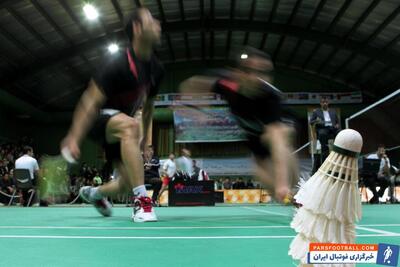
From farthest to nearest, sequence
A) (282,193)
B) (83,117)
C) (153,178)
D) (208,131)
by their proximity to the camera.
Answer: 1. (208,131)
2. (153,178)
3. (83,117)
4. (282,193)

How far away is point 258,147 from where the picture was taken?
324 cm

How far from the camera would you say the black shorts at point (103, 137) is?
2.92 meters

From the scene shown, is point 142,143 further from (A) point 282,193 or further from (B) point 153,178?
(B) point 153,178

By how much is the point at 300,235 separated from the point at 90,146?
78.5 feet

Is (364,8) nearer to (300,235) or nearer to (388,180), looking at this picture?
(388,180)

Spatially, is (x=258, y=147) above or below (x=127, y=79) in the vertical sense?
below

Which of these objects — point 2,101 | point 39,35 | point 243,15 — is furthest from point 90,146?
point 243,15

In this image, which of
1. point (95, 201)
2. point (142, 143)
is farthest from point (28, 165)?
point (142, 143)

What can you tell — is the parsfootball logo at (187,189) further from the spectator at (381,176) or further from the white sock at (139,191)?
the white sock at (139,191)

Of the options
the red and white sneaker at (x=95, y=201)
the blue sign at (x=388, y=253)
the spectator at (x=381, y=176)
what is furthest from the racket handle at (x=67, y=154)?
the spectator at (x=381, y=176)

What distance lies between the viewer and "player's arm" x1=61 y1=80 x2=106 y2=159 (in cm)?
196

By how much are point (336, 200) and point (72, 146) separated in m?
1.40

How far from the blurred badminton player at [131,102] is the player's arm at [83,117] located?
38 cm

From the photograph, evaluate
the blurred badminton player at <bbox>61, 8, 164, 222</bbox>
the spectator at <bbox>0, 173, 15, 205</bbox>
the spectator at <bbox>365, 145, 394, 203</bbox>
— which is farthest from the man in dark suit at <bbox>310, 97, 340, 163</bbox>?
the spectator at <bbox>0, 173, 15, 205</bbox>
